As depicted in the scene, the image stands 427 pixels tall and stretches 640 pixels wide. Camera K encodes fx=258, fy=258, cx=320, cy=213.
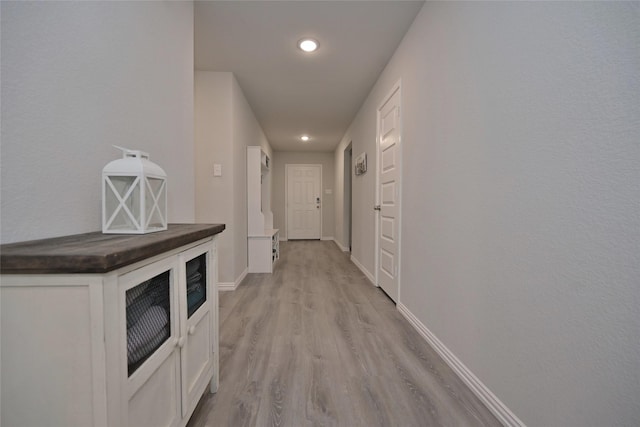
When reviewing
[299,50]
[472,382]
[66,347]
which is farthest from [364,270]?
[66,347]

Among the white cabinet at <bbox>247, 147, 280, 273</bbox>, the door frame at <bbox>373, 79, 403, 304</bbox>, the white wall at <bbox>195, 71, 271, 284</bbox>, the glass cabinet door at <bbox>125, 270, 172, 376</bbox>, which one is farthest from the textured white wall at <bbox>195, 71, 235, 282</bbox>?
the glass cabinet door at <bbox>125, 270, 172, 376</bbox>

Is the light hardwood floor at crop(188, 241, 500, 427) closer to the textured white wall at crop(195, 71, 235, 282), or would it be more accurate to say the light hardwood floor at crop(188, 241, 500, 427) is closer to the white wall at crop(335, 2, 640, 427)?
the white wall at crop(335, 2, 640, 427)

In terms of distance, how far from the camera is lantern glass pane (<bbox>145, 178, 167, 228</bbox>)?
0.93 meters

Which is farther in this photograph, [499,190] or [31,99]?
[499,190]

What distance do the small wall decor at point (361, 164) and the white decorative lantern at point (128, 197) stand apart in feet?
9.64

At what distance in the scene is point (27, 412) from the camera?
21.4 inches

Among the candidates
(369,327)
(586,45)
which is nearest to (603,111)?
(586,45)

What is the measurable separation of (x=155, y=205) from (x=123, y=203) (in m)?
0.12

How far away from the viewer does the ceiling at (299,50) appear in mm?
1925

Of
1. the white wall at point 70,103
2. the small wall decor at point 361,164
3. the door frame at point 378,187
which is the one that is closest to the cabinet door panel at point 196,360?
the white wall at point 70,103

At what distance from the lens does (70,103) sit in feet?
2.71

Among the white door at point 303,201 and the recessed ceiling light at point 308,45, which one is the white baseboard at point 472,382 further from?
the white door at point 303,201

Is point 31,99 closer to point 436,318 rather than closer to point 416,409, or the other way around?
point 416,409

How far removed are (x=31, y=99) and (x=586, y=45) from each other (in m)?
1.62
